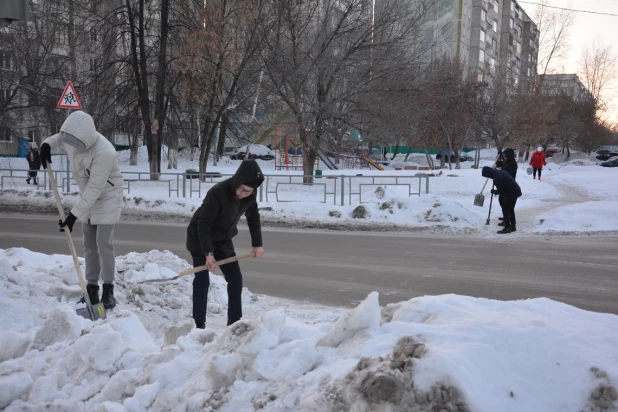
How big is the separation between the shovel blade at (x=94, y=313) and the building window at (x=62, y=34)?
25394 mm

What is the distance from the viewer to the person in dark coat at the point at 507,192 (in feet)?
41.5

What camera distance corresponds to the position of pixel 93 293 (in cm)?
589

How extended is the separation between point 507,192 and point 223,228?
899 centimetres

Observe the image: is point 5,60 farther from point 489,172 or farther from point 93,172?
point 93,172

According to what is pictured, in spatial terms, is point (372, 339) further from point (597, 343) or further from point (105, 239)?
point (105, 239)

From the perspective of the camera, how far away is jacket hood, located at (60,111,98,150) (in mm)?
5668

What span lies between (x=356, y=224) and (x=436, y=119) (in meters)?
21.1

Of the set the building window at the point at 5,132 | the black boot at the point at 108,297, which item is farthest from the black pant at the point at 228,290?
the building window at the point at 5,132

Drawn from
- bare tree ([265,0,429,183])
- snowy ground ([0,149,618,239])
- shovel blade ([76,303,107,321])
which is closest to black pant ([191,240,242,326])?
shovel blade ([76,303,107,321])

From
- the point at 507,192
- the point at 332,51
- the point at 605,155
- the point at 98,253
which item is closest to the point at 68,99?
the point at 332,51

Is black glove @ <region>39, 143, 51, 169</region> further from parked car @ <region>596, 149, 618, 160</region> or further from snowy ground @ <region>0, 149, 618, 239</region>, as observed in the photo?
parked car @ <region>596, 149, 618, 160</region>

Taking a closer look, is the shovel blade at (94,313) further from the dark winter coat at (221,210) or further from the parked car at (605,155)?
the parked car at (605,155)

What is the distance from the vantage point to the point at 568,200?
1980 centimetres

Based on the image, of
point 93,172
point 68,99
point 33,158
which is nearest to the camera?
point 93,172
